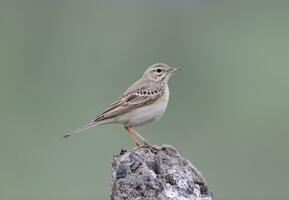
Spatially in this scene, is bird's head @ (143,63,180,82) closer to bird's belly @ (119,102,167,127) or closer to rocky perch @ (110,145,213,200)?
bird's belly @ (119,102,167,127)

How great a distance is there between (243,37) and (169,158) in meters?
32.1

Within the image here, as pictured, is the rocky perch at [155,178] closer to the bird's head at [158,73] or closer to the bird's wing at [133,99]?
the bird's wing at [133,99]

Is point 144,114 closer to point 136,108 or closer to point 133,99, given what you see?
point 136,108

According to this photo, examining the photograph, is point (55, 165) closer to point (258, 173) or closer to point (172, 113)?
point (258, 173)

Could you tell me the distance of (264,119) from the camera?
2942 cm

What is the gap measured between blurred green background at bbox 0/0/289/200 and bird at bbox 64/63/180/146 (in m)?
0.69

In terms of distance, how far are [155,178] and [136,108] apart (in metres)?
4.26

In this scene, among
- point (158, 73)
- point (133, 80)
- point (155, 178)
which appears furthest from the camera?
point (133, 80)

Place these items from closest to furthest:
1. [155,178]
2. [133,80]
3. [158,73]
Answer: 1. [155,178]
2. [158,73]
3. [133,80]

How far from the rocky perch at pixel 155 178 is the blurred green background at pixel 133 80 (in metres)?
2.57

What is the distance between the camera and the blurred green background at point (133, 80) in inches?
895

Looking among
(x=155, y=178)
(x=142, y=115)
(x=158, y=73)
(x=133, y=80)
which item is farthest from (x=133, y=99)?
(x=133, y=80)

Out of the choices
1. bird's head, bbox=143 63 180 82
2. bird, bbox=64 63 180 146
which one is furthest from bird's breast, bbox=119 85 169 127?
bird's head, bbox=143 63 180 82

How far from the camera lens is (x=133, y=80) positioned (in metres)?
29.9
